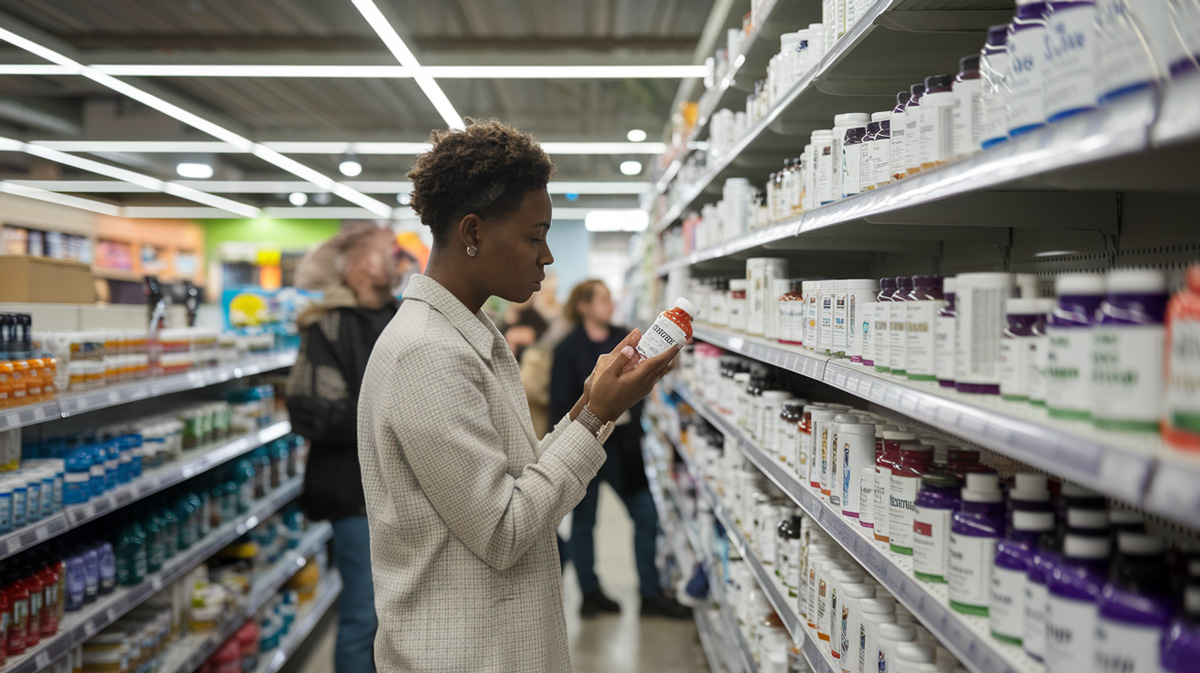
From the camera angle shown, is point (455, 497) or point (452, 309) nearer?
point (455, 497)

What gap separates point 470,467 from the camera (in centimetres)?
151

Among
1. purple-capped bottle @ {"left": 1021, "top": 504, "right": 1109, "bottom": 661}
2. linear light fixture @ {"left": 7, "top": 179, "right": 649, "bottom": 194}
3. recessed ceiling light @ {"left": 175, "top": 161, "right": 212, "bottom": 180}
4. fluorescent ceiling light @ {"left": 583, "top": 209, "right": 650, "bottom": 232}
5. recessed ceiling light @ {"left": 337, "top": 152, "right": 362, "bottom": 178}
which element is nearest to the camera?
purple-capped bottle @ {"left": 1021, "top": 504, "right": 1109, "bottom": 661}

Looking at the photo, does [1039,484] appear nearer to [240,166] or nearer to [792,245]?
[792,245]

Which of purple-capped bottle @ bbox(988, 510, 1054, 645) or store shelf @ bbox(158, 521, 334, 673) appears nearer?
purple-capped bottle @ bbox(988, 510, 1054, 645)

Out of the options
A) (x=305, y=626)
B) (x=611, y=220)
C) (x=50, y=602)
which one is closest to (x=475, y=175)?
(x=50, y=602)

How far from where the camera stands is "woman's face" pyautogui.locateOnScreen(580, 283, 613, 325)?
5.14m

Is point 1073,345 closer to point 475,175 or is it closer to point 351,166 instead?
point 475,175

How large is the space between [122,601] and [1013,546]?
294 centimetres

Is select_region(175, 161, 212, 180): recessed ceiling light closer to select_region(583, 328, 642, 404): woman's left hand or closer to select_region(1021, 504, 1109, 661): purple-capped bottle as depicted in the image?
select_region(583, 328, 642, 404): woman's left hand

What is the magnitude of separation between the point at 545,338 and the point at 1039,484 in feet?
19.9

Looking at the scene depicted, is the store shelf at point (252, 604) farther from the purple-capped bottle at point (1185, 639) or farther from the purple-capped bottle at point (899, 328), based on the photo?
the purple-capped bottle at point (1185, 639)

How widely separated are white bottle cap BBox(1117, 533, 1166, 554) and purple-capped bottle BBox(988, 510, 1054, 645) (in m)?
0.16

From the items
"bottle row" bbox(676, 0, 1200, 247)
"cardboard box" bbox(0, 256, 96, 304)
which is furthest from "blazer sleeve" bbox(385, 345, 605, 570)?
"cardboard box" bbox(0, 256, 96, 304)

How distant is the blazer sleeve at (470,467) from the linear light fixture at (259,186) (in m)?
11.8
